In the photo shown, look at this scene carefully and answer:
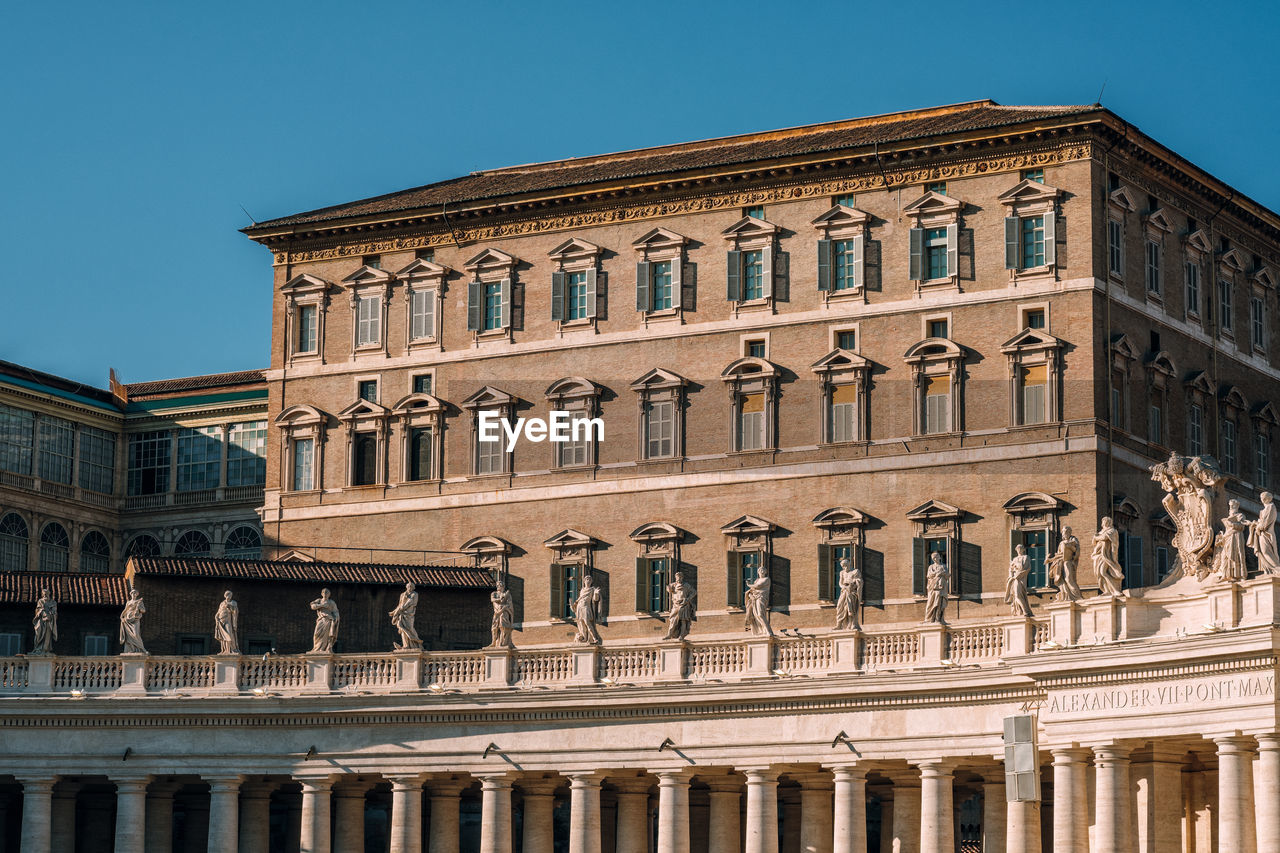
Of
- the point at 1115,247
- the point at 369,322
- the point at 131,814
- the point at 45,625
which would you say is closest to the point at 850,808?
the point at 131,814

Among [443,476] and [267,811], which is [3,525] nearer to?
[443,476]

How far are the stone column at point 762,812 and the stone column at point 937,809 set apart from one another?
4643mm

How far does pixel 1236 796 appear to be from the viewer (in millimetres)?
60062

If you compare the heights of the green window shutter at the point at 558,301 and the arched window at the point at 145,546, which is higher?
the green window shutter at the point at 558,301

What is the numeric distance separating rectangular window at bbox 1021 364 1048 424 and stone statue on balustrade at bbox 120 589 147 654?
2994cm

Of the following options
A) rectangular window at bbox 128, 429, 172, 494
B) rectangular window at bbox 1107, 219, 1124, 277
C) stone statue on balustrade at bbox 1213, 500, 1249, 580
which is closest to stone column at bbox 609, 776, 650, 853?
stone statue on balustrade at bbox 1213, 500, 1249, 580

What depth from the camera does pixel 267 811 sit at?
78188 millimetres

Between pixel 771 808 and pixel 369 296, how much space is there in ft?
123

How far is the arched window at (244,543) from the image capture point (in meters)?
111

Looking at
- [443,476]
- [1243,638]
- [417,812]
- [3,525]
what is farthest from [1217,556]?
[3,525]

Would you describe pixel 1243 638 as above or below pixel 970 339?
below

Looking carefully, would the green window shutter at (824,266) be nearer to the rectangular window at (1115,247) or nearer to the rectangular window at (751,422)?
the rectangular window at (751,422)

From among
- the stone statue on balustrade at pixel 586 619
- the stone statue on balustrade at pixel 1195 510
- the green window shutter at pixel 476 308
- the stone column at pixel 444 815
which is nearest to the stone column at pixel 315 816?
the stone column at pixel 444 815

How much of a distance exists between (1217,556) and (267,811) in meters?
29.9
